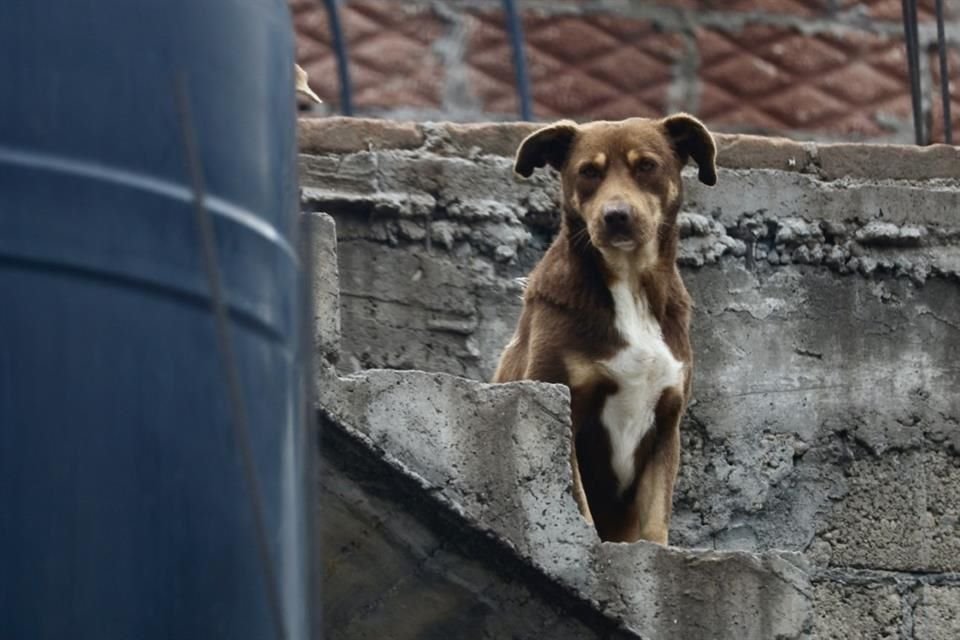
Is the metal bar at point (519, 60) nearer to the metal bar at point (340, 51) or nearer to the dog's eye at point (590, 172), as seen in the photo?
the metal bar at point (340, 51)

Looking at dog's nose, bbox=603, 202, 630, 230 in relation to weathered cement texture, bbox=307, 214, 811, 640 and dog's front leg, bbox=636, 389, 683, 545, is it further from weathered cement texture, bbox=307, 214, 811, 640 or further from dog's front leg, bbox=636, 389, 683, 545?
weathered cement texture, bbox=307, 214, 811, 640

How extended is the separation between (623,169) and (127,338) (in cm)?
304

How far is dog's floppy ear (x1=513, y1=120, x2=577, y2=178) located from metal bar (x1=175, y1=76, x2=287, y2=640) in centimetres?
299

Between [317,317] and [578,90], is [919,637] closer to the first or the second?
[317,317]

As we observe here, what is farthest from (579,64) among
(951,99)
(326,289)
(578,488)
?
(326,289)

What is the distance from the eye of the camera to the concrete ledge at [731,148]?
19.4ft

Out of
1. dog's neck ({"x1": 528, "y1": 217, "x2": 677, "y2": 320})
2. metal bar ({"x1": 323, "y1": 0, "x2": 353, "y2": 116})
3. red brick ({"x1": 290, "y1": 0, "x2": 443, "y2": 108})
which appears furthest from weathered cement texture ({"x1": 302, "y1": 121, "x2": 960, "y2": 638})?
red brick ({"x1": 290, "y1": 0, "x2": 443, "y2": 108})

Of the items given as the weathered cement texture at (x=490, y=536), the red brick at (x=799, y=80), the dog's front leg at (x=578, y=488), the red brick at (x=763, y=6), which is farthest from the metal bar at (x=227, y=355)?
the red brick at (x=763, y=6)

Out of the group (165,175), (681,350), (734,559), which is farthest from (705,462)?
(165,175)

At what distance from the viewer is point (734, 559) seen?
4.37 meters

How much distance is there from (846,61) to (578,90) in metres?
1.09

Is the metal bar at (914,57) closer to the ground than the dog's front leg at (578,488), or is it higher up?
higher up

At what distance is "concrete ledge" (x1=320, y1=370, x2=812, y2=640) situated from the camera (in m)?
4.21

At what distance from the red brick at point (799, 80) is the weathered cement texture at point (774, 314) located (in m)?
3.29
